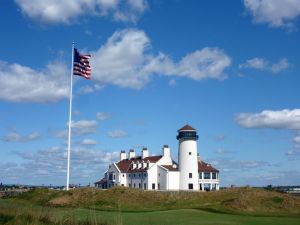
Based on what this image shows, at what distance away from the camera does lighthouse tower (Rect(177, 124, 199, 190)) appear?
6731cm

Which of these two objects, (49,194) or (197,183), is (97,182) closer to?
(197,183)

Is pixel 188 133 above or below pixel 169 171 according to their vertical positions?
above

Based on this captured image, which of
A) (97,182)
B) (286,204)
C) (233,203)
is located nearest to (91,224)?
(233,203)

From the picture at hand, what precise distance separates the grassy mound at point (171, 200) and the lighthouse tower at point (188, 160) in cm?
2051

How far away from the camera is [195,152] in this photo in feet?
222

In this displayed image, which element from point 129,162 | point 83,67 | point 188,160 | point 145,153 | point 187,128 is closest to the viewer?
point 83,67

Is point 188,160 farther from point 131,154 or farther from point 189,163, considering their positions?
point 131,154

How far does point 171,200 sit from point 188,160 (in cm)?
2498

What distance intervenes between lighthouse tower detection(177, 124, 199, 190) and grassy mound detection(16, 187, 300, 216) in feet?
67.3

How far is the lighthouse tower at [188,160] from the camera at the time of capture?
67312mm

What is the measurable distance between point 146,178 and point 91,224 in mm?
60958

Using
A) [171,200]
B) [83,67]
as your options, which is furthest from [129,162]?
[83,67]

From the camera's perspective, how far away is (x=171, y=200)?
140 ft

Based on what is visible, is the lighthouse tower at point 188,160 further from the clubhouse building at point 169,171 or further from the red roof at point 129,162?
the red roof at point 129,162
